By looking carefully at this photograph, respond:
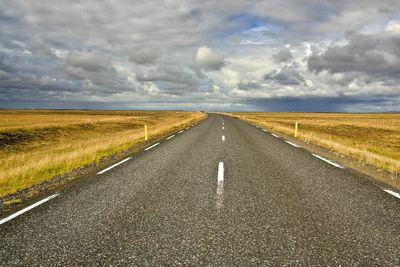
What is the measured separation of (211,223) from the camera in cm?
464

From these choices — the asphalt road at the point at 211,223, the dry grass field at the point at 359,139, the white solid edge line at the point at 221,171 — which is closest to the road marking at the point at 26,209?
the asphalt road at the point at 211,223

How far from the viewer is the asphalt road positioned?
3.62 m

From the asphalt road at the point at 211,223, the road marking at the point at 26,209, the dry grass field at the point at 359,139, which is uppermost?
the asphalt road at the point at 211,223

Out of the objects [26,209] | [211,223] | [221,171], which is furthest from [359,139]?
[26,209]

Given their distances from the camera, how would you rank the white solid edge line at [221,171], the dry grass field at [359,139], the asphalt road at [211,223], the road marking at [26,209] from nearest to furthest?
1. the asphalt road at [211,223]
2. the road marking at [26,209]
3. the white solid edge line at [221,171]
4. the dry grass field at [359,139]

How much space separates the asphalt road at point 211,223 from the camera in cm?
362

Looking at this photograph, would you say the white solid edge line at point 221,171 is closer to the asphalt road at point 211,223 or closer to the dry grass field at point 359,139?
the asphalt road at point 211,223

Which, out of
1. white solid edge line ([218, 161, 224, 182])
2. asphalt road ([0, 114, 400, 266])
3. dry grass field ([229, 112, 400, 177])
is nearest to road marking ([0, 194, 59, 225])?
asphalt road ([0, 114, 400, 266])

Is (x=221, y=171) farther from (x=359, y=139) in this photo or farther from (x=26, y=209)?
(x=359, y=139)

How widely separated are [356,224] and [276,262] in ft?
6.22

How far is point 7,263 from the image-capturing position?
11.4ft

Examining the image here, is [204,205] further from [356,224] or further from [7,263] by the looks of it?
[7,263]

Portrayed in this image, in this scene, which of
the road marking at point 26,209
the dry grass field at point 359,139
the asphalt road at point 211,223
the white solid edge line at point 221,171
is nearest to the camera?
the asphalt road at point 211,223

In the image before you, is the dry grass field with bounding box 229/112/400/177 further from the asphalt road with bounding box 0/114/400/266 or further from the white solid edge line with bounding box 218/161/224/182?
the white solid edge line with bounding box 218/161/224/182
